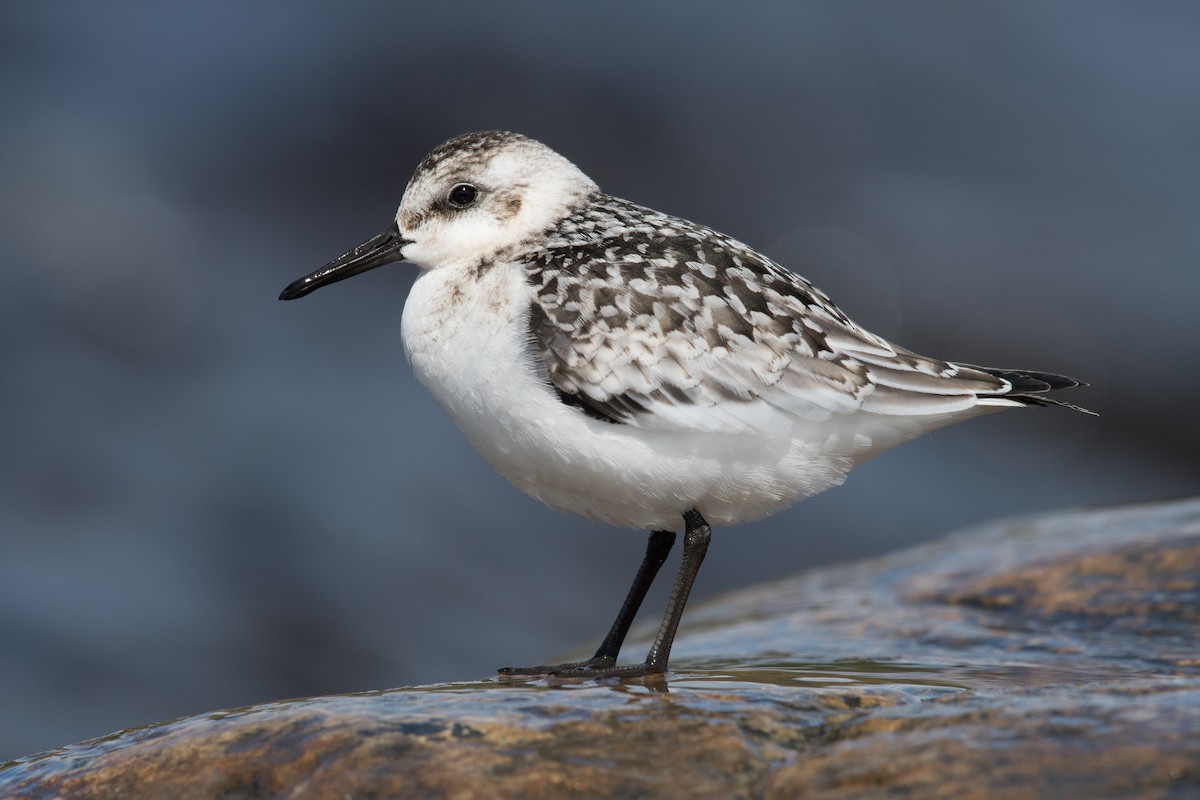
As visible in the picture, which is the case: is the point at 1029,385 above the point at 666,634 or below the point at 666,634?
above

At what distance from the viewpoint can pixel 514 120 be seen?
16.1 metres

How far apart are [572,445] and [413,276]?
980 cm

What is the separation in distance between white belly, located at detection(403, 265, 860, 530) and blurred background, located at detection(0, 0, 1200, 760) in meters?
4.70

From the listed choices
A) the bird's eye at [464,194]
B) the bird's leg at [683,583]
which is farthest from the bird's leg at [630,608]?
the bird's eye at [464,194]

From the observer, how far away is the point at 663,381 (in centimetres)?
528

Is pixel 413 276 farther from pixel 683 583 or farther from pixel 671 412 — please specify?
pixel 671 412

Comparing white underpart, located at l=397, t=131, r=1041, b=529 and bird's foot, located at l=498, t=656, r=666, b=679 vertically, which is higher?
white underpart, located at l=397, t=131, r=1041, b=529

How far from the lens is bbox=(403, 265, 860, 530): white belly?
17.2 ft

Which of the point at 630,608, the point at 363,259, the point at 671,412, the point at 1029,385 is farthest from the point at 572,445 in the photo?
the point at 1029,385

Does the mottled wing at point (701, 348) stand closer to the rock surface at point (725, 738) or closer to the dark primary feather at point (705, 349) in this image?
the dark primary feather at point (705, 349)

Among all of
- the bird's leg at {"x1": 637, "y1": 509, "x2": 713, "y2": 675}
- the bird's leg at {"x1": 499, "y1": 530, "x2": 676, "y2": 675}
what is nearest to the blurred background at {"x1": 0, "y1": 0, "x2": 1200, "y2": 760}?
the bird's leg at {"x1": 499, "y1": 530, "x2": 676, "y2": 675}

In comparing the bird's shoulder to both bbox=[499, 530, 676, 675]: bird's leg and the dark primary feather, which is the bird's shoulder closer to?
the dark primary feather

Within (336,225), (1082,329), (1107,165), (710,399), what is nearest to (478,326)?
(710,399)

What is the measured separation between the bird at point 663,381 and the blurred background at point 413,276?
15.5 feet
